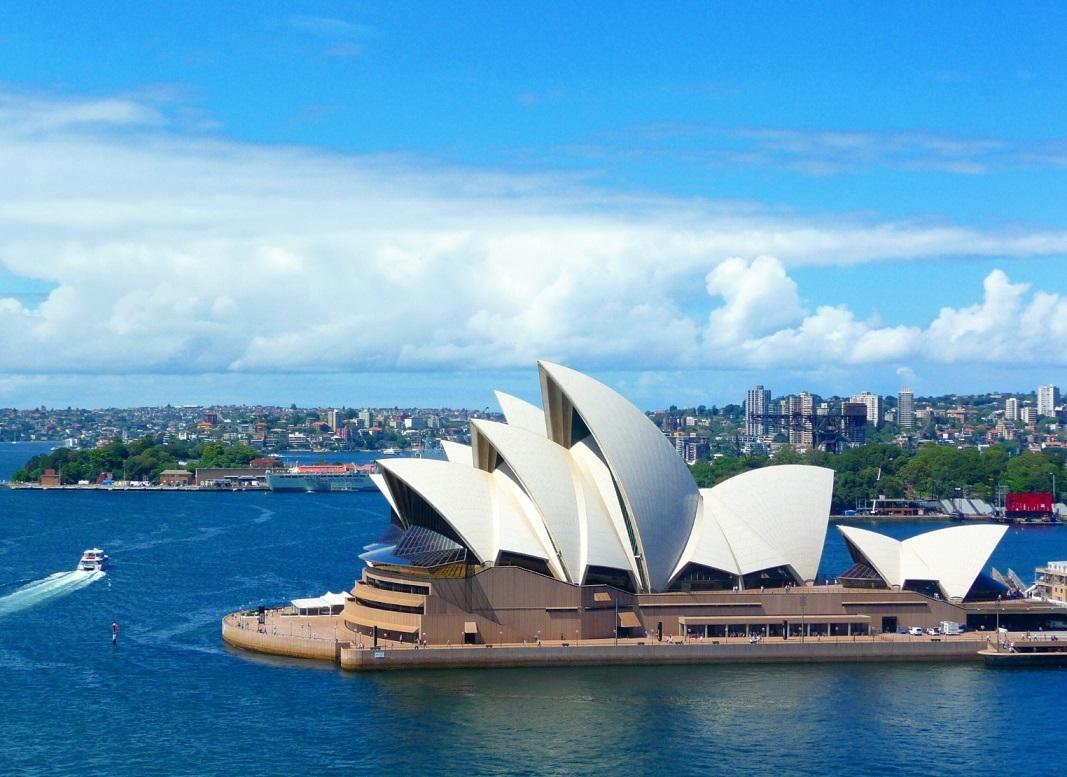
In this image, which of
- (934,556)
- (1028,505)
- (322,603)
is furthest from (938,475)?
(322,603)

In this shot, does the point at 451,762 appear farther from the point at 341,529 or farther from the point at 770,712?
the point at 341,529

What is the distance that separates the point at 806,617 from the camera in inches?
2045

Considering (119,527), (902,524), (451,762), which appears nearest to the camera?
(451,762)

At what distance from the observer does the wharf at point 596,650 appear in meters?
48.1

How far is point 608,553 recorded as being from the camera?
168 feet

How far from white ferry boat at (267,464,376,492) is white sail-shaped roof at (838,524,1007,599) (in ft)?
342

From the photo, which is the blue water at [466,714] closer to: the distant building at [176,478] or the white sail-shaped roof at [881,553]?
the white sail-shaped roof at [881,553]

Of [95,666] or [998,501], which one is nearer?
[95,666]

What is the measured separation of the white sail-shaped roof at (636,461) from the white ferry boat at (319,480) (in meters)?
103

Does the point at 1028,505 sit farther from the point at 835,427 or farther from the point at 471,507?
the point at 471,507

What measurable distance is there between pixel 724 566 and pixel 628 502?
4340mm

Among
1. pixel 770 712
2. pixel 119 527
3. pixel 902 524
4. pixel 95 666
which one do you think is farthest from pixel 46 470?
pixel 770 712

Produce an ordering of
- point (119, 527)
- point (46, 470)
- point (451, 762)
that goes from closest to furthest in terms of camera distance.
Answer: point (451, 762) → point (119, 527) → point (46, 470)

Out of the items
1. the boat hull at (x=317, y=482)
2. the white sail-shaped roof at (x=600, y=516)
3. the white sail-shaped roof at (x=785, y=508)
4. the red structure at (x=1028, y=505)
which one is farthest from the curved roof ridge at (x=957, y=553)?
the boat hull at (x=317, y=482)
